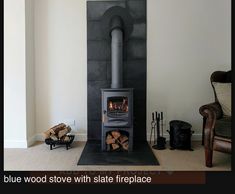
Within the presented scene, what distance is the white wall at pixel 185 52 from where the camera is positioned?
3436 mm

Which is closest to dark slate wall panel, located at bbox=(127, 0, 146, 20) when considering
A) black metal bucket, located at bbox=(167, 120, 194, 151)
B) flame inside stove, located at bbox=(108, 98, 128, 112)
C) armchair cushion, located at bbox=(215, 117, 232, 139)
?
flame inside stove, located at bbox=(108, 98, 128, 112)

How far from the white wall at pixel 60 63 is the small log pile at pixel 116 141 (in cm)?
61


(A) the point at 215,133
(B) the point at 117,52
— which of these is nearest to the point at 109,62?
(B) the point at 117,52

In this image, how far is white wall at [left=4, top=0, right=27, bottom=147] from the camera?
311 centimetres

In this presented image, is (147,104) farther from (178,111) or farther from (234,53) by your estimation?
(234,53)

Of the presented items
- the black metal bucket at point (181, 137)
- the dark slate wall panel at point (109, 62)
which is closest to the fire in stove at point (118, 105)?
the dark slate wall panel at point (109, 62)

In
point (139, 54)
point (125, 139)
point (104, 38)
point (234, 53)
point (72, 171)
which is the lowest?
point (72, 171)

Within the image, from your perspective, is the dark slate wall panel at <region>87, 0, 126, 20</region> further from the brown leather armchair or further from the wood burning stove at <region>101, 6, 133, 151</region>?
the brown leather armchair

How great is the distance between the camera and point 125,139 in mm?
3078

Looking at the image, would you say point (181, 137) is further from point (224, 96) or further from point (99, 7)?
point (99, 7)

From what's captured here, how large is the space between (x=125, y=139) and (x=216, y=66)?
177 cm

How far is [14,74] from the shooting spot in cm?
316

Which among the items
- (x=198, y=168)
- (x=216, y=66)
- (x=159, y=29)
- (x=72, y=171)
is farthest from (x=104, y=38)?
(x=198, y=168)

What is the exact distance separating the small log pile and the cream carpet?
40 cm
